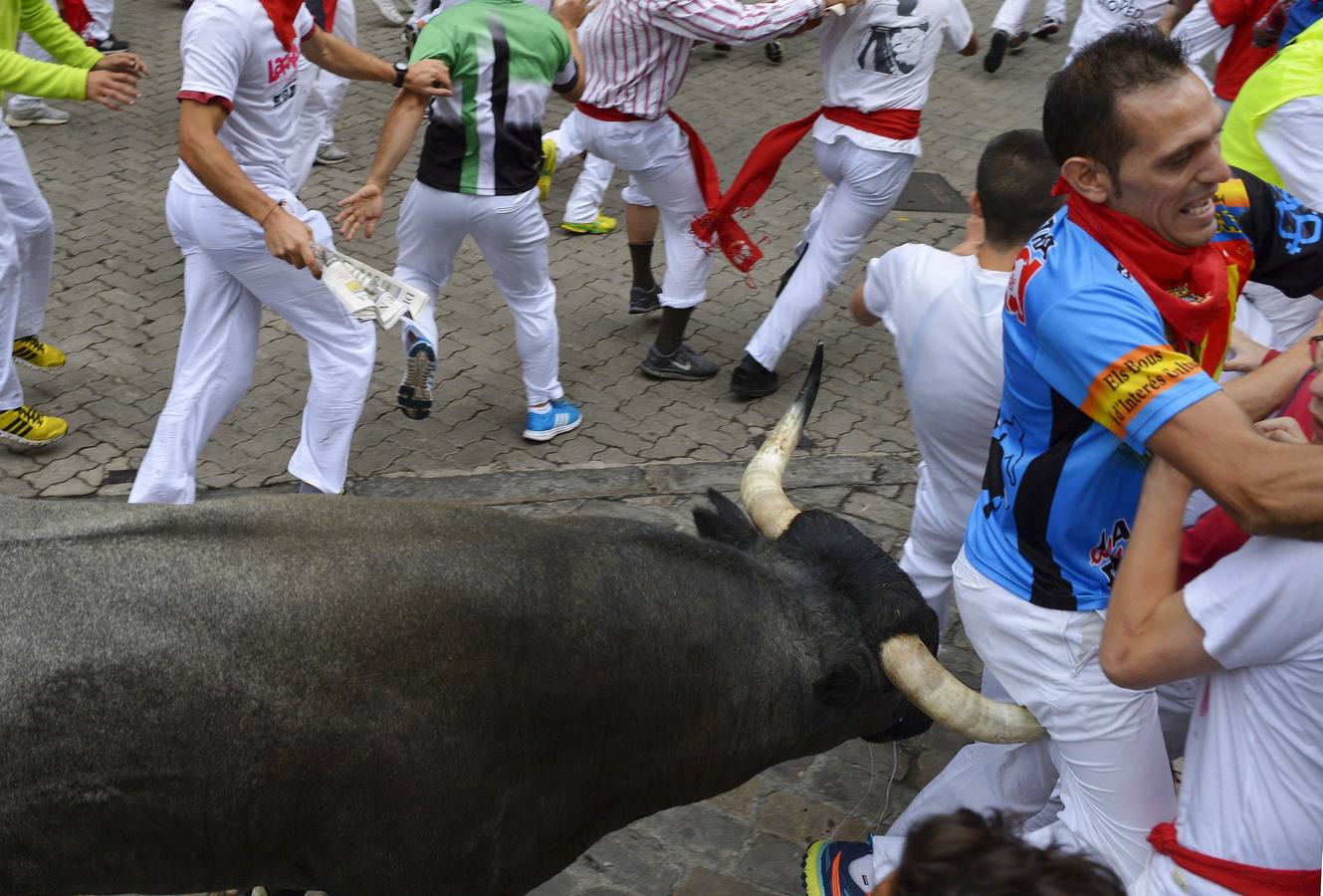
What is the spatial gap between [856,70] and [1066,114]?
409cm

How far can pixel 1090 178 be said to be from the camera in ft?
10.0

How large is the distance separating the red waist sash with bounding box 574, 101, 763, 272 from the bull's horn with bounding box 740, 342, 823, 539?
10.9ft

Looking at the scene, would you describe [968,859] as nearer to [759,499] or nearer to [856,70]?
[759,499]

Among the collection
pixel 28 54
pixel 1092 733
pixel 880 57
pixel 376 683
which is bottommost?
pixel 28 54

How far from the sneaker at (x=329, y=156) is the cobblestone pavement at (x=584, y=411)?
0.16m

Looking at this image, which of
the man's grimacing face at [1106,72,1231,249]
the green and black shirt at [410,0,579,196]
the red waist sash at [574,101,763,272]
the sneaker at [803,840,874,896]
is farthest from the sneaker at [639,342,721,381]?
the man's grimacing face at [1106,72,1231,249]

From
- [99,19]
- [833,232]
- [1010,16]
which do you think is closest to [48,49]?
[833,232]

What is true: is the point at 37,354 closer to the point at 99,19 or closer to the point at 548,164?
the point at 548,164

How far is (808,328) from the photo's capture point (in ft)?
26.9

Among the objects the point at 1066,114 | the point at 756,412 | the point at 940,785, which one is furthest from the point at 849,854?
the point at 756,412

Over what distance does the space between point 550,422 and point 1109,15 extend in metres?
5.77

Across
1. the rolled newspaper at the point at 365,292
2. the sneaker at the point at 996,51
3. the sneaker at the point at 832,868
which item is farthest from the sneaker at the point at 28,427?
the sneaker at the point at 996,51

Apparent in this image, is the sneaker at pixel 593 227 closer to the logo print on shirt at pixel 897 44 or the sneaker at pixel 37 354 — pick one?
the logo print on shirt at pixel 897 44

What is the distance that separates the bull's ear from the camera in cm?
404
